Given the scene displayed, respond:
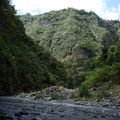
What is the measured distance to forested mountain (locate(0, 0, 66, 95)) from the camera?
81.9 meters

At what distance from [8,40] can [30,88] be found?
49.1ft

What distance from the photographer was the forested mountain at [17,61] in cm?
8188

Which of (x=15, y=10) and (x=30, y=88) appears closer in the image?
(x=30, y=88)

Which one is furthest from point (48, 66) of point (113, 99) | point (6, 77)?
point (113, 99)

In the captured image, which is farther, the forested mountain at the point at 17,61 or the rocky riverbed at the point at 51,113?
the forested mountain at the point at 17,61

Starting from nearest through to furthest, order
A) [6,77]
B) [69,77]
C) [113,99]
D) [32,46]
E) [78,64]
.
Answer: [113,99] < [6,77] < [32,46] < [69,77] < [78,64]

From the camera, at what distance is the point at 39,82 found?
110m

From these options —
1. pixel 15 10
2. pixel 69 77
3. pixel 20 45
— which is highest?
pixel 15 10

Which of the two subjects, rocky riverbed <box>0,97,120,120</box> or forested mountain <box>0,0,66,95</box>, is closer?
rocky riverbed <box>0,97,120,120</box>

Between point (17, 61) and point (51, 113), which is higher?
point (17, 61)

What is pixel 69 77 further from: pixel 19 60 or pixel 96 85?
pixel 96 85

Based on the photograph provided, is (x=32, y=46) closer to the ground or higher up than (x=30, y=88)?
higher up

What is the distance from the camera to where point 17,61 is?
101500 millimetres

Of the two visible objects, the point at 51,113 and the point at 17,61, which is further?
the point at 17,61
